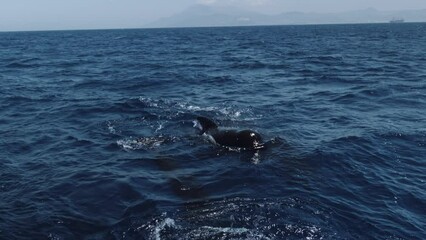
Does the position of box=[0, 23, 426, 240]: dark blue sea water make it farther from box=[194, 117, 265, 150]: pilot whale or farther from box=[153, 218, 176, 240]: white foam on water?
box=[194, 117, 265, 150]: pilot whale

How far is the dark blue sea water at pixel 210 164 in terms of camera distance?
9930 millimetres

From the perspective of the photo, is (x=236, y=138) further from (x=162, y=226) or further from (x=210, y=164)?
(x=162, y=226)

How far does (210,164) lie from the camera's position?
44.8ft

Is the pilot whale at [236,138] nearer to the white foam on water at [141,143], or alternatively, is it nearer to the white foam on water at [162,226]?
the white foam on water at [141,143]

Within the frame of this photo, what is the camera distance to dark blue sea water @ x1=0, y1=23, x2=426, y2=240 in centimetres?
993

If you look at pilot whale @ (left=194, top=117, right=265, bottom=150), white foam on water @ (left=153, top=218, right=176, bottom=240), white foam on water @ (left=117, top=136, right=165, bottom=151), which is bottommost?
white foam on water @ (left=153, top=218, right=176, bottom=240)

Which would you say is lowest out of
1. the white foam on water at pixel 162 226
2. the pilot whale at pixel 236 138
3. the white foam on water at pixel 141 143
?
the white foam on water at pixel 162 226

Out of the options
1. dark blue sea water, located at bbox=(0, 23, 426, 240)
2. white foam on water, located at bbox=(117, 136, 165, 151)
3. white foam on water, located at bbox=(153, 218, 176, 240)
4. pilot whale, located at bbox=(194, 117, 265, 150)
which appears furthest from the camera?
white foam on water, located at bbox=(117, 136, 165, 151)

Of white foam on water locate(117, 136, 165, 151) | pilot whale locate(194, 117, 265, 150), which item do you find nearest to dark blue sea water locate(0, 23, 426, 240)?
white foam on water locate(117, 136, 165, 151)

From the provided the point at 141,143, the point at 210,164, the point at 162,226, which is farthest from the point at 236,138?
the point at 162,226

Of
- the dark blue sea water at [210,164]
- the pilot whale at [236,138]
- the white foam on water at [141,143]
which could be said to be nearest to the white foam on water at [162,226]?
the dark blue sea water at [210,164]

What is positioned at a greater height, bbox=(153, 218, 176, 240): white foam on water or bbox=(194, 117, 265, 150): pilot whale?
bbox=(194, 117, 265, 150): pilot whale

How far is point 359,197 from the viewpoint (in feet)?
38.3

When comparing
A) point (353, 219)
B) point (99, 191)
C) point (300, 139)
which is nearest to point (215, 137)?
point (300, 139)
